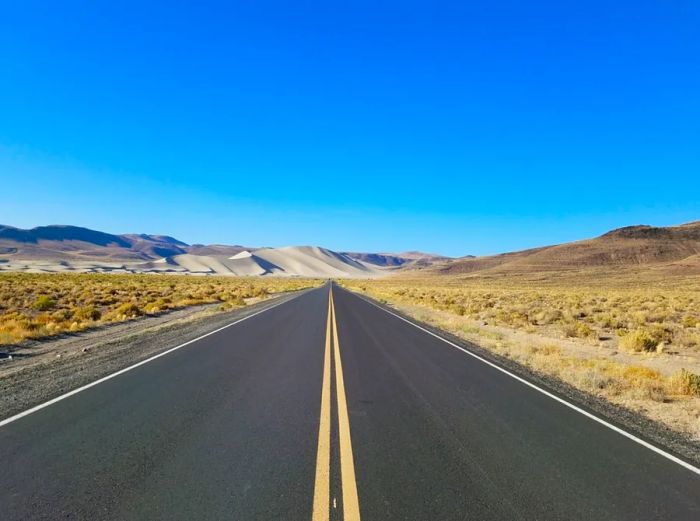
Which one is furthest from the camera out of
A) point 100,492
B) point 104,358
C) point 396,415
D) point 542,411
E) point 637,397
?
point 104,358

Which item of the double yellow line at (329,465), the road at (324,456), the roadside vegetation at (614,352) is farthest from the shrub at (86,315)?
the double yellow line at (329,465)

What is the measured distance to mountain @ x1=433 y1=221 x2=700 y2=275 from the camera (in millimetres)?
130250

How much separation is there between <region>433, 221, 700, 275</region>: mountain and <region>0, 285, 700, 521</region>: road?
451 feet

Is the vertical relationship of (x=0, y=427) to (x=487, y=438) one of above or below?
below

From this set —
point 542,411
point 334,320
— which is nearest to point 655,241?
point 334,320

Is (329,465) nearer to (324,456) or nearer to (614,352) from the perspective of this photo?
(324,456)

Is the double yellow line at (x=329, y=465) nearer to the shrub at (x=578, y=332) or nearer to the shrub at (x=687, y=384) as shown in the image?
the shrub at (x=687, y=384)

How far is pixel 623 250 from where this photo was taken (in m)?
136

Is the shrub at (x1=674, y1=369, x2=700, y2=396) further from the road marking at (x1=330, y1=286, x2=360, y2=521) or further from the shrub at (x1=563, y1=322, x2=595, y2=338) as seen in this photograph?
the shrub at (x1=563, y1=322, x2=595, y2=338)

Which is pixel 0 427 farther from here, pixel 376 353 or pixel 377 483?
pixel 376 353

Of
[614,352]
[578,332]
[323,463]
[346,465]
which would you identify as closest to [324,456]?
[323,463]

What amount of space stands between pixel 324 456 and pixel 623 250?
15510 cm

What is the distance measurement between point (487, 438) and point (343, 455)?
6.41 ft

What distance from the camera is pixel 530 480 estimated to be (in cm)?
454
